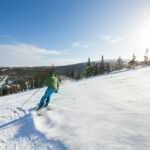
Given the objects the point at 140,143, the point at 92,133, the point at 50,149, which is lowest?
the point at 50,149

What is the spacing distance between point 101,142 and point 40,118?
10.3 feet

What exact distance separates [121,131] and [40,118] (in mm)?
3515

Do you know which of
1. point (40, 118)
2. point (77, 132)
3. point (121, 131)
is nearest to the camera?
point (121, 131)

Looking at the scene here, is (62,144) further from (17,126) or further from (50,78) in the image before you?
(50,78)

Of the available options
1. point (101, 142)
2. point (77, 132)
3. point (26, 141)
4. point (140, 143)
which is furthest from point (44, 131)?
point (140, 143)

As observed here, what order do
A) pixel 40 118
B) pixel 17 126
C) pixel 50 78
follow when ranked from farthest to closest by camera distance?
pixel 50 78 → pixel 40 118 → pixel 17 126

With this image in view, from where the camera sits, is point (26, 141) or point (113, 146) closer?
point (113, 146)

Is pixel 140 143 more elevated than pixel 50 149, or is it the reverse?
pixel 140 143

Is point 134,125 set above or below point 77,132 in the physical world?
above

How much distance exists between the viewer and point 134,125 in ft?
9.52

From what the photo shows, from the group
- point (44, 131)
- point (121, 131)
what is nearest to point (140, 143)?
point (121, 131)

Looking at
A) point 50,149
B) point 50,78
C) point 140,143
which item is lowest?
point 50,149

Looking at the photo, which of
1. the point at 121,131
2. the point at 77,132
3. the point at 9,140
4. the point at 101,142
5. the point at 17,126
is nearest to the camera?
the point at 101,142

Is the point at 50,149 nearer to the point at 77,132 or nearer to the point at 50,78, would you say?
the point at 77,132
